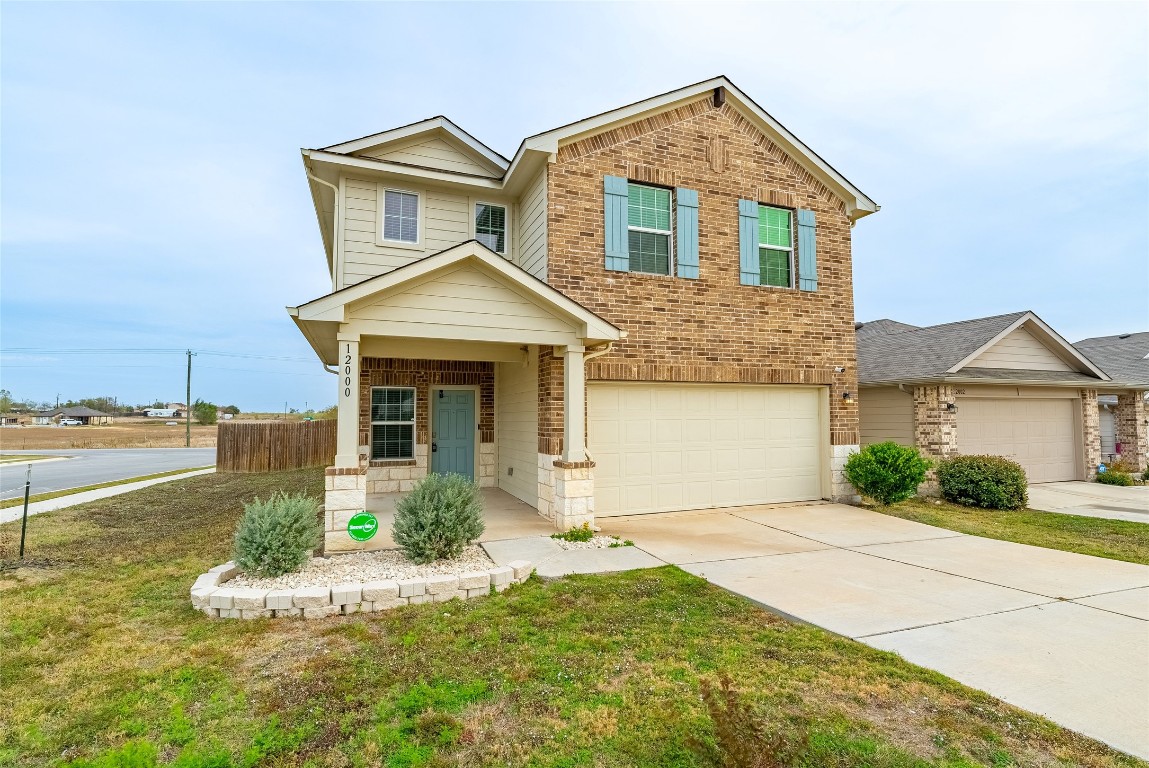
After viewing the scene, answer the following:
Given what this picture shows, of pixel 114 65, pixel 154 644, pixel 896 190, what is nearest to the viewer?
pixel 154 644

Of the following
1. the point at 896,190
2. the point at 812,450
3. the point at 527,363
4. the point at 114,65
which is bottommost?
the point at 812,450

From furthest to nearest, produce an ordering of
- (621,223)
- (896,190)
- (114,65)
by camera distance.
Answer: (896,190), (114,65), (621,223)

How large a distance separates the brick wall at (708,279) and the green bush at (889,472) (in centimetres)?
74

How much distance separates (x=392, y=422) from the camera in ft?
37.8

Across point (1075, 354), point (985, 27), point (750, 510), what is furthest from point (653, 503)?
point (1075, 354)

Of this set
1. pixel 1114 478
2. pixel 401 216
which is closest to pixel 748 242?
pixel 401 216

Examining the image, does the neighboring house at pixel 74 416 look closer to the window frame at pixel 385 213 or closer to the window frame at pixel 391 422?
the window frame at pixel 391 422

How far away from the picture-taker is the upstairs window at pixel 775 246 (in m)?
10.5

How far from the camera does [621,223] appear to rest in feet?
30.8

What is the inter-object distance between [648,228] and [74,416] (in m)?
95.7

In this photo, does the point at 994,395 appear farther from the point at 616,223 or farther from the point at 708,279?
the point at 616,223

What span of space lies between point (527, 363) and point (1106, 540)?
908cm

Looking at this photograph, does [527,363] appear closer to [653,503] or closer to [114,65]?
[653,503]

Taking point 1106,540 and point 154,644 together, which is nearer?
point 154,644
